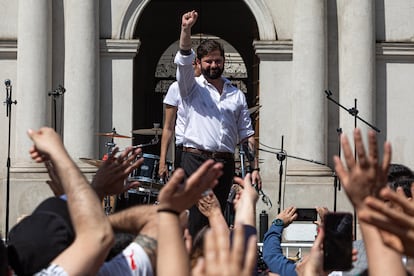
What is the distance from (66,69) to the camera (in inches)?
689

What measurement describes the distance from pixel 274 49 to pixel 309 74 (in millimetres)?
788

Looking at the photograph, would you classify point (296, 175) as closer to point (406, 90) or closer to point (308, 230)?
point (406, 90)

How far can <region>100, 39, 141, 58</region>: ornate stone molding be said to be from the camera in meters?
17.9

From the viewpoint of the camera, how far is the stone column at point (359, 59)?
17.8 meters

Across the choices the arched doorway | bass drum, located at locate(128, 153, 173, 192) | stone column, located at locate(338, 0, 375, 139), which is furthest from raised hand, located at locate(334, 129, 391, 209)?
the arched doorway

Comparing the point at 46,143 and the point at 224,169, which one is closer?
the point at 46,143

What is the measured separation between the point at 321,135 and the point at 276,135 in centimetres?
79

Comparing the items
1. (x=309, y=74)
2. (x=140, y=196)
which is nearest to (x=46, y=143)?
(x=140, y=196)

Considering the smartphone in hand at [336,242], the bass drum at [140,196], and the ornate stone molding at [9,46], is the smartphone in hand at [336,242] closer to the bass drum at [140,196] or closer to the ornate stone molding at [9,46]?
the bass drum at [140,196]

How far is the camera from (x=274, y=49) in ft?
59.0

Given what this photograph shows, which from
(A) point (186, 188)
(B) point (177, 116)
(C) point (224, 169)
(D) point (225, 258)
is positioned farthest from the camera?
(B) point (177, 116)

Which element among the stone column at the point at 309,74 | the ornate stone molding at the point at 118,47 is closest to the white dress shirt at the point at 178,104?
the stone column at the point at 309,74

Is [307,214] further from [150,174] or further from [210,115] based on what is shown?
[210,115]

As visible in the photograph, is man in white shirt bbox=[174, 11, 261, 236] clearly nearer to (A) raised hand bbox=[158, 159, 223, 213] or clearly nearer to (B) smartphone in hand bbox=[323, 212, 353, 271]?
(B) smartphone in hand bbox=[323, 212, 353, 271]
